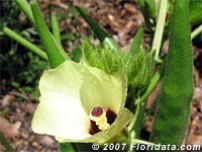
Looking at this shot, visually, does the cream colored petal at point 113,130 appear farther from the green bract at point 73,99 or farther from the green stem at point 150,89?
the green stem at point 150,89

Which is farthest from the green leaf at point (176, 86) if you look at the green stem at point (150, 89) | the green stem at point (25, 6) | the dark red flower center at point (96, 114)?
the green stem at point (25, 6)

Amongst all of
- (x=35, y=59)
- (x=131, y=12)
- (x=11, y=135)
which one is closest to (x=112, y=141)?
(x=11, y=135)

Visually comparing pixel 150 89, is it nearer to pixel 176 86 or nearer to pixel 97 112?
pixel 176 86

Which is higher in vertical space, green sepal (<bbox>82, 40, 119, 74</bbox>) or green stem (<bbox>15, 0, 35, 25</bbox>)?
green stem (<bbox>15, 0, 35, 25</bbox>)

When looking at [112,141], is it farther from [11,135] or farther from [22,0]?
[11,135]

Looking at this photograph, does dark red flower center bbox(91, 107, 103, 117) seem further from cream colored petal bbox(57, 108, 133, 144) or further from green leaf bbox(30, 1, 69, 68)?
green leaf bbox(30, 1, 69, 68)

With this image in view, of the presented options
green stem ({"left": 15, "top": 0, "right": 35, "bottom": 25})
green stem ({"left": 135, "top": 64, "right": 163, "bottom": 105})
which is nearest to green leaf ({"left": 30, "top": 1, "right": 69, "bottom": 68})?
green stem ({"left": 15, "top": 0, "right": 35, "bottom": 25})

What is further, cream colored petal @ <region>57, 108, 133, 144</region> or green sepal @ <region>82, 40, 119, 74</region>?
green sepal @ <region>82, 40, 119, 74</region>
